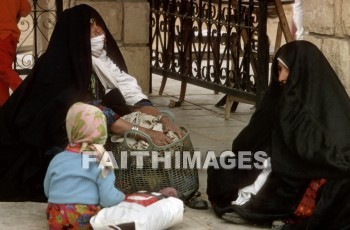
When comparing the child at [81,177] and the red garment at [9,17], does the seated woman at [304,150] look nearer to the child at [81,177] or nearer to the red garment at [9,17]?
the child at [81,177]

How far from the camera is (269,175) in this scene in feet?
19.4

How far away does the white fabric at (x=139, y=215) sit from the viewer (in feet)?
18.0

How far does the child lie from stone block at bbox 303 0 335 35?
5.02 ft

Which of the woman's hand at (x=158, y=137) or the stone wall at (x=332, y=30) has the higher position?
A: the stone wall at (x=332, y=30)

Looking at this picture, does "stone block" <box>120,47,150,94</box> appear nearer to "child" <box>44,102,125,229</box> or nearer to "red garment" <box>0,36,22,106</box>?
"red garment" <box>0,36,22,106</box>

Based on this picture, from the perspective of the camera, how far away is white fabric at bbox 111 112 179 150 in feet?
20.4

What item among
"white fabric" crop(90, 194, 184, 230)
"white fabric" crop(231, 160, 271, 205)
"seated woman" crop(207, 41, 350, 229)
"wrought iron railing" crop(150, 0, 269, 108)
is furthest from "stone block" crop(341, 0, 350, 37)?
"wrought iron railing" crop(150, 0, 269, 108)

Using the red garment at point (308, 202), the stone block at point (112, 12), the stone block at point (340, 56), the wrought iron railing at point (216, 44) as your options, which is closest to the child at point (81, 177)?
the red garment at point (308, 202)

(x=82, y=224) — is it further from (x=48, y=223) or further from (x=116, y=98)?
(x=116, y=98)

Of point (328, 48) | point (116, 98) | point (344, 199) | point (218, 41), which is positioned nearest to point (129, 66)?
point (218, 41)

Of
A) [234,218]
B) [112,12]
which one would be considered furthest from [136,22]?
[234,218]

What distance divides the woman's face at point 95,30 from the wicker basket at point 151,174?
2.31 ft

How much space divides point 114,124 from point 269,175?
1.03 meters

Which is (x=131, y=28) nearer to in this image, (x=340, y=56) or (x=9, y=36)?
(x=9, y=36)
